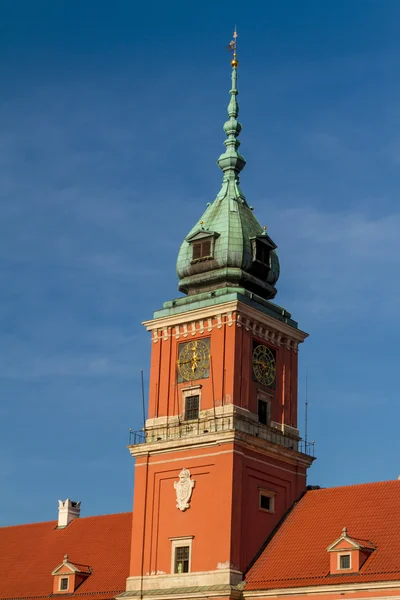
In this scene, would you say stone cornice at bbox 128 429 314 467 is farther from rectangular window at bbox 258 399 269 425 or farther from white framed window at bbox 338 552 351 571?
white framed window at bbox 338 552 351 571

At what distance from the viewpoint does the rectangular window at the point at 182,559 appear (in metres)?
47.6

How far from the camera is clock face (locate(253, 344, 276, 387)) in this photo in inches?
1987

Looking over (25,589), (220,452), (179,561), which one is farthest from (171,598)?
(25,589)

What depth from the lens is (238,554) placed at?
1834 inches

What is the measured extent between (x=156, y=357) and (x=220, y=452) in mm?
6116

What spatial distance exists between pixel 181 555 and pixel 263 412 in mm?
6926

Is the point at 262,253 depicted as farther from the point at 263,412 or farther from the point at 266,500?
the point at 266,500

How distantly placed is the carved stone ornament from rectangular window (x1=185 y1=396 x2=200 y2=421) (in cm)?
239

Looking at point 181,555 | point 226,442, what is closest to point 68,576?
point 181,555

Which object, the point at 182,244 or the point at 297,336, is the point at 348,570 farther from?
the point at 182,244

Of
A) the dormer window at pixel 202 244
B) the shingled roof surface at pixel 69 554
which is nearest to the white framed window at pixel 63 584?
the shingled roof surface at pixel 69 554

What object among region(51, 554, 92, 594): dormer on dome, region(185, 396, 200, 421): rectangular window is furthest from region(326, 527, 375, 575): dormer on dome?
region(51, 554, 92, 594): dormer on dome

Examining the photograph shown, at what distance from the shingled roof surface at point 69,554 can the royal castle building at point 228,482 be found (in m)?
0.10

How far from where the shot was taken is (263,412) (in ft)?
166
